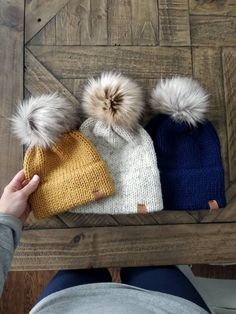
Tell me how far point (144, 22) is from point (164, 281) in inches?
21.8

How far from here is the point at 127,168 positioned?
78 cm

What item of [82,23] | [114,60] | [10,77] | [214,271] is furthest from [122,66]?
[214,271]

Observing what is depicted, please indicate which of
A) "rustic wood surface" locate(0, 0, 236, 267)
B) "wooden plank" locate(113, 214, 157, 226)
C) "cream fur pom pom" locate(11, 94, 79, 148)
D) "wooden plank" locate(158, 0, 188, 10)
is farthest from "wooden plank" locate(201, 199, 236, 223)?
"wooden plank" locate(158, 0, 188, 10)

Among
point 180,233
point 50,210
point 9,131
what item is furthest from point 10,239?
point 180,233

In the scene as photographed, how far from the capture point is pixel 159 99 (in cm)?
78

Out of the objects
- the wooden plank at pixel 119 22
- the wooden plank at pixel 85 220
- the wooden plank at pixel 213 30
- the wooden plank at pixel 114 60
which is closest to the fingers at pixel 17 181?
the wooden plank at pixel 85 220

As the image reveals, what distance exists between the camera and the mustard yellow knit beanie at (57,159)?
0.74 metres

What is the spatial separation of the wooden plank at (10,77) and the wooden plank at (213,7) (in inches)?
15.2

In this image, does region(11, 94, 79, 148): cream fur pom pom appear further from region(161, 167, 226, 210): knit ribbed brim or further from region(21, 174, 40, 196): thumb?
region(161, 167, 226, 210): knit ribbed brim

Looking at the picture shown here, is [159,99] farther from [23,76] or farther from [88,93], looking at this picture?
[23,76]

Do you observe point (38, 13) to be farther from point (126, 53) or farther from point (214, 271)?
point (214, 271)

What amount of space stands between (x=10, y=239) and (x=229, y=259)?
439 mm

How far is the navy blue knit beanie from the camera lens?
2.54ft

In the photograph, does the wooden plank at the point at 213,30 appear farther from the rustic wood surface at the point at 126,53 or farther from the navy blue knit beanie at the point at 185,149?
the navy blue knit beanie at the point at 185,149
